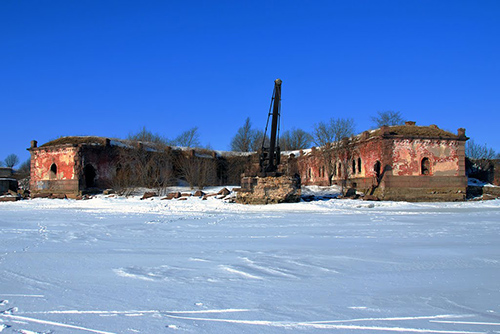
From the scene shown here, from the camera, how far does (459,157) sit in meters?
22.4

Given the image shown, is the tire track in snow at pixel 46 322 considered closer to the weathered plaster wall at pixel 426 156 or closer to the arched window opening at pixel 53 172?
the weathered plaster wall at pixel 426 156

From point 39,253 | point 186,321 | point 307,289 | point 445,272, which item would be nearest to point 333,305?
point 307,289

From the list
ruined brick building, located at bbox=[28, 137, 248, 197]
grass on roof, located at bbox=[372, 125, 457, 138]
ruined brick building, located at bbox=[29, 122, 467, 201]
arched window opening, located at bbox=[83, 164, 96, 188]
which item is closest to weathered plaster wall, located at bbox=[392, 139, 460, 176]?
ruined brick building, located at bbox=[29, 122, 467, 201]

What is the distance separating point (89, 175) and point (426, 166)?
21.7 m

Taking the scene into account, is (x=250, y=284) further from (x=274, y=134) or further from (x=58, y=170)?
(x=58, y=170)

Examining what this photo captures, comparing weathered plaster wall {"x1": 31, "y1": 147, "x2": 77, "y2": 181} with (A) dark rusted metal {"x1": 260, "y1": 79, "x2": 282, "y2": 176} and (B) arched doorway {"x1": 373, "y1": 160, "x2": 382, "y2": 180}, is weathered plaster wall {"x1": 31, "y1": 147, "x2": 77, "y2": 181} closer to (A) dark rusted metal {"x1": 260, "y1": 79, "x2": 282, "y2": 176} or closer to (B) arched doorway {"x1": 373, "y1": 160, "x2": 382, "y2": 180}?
(A) dark rusted metal {"x1": 260, "y1": 79, "x2": 282, "y2": 176}

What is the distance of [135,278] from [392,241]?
4378 mm

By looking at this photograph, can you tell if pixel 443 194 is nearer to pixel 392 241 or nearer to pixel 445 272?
pixel 392 241

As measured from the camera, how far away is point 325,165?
29562 mm

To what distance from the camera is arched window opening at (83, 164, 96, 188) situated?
2475 cm

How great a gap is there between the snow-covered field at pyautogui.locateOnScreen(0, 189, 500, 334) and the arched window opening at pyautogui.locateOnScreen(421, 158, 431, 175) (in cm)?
1660

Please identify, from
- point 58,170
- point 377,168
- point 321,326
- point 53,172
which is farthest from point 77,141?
point 321,326

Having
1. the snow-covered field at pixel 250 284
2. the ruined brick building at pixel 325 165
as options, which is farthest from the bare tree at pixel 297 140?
the snow-covered field at pixel 250 284

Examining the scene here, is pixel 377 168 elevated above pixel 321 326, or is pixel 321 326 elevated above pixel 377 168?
pixel 377 168
